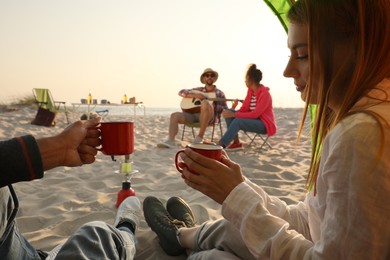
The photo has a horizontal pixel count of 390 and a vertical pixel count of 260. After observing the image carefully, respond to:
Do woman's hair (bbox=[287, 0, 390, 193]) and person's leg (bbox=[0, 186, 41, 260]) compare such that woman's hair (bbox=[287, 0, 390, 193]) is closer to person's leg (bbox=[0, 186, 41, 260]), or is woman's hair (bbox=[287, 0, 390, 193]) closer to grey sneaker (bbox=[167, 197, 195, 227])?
person's leg (bbox=[0, 186, 41, 260])

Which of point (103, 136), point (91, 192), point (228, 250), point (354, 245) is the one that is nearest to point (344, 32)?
point (354, 245)

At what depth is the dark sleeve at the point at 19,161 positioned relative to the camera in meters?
1.18

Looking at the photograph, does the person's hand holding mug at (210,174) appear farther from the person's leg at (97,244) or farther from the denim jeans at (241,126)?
the denim jeans at (241,126)

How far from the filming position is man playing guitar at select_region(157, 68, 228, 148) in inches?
272

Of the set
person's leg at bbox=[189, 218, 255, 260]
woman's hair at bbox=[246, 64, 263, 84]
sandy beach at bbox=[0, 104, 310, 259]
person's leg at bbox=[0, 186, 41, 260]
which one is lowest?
sandy beach at bbox=[0, 104, 310, 259]

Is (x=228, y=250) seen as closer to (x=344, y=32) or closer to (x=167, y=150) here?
(x=344, y=32)

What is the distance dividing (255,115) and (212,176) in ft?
16.1

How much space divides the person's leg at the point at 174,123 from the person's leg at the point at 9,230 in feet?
17.8

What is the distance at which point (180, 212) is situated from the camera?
2.29 metres

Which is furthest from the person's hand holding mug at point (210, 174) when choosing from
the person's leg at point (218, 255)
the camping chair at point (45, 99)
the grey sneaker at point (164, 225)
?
the camping chair at point (45, 99)

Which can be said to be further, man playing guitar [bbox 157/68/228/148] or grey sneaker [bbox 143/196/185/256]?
man playing guitar [bbox 157/68/228/148]

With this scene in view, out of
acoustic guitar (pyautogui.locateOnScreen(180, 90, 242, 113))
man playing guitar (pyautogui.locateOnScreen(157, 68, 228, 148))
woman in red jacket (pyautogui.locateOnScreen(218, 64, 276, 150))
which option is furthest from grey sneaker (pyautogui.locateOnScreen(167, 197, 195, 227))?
acoustic guitar (pyautogui.locateOnScreen(180, 90, 242, 113))

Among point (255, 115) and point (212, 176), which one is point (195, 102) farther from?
point (212, 176)

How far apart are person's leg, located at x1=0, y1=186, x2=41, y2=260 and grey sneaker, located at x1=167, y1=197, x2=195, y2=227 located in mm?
1087
